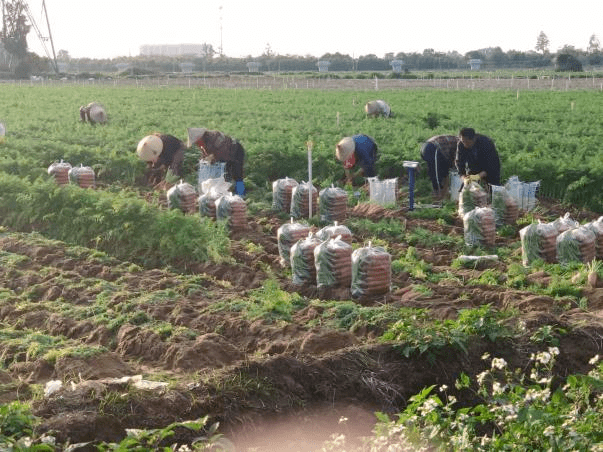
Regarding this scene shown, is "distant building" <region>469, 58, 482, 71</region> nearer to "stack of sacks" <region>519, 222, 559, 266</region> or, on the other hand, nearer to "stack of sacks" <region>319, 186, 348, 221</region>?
"stack of sacks" <region>319, 186, 348, 221</region>

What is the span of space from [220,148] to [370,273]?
6082 millimetres

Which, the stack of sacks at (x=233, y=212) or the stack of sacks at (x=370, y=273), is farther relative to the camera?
the stack of sacks at (x=233, y=212)

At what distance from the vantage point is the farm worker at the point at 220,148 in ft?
A: 45.8

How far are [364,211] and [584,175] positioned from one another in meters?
3.27

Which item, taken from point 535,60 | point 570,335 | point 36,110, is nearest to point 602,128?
point 570,335

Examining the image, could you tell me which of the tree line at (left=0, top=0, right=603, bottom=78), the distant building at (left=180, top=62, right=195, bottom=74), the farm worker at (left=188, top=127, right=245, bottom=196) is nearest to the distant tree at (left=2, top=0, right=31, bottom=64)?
the tree line at (left=0, top=0, right=603, bottom=78)

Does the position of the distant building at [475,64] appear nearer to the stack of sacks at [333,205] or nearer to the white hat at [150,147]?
the white hat at [150,147]

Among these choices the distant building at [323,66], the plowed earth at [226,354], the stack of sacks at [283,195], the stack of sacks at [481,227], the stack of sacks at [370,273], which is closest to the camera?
the plowed earth at [226,354]

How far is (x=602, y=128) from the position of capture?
1997 cm

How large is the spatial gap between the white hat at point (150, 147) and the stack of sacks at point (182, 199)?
7.56 feet

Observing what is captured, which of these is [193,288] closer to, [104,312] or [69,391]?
[104,312]

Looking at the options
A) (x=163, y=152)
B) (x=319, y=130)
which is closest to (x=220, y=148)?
(x=163, y=152)

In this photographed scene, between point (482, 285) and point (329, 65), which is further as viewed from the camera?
point (329, 65)

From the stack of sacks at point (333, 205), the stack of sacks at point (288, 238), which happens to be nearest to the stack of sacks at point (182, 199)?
the stack of sacks at point (333, 205)
